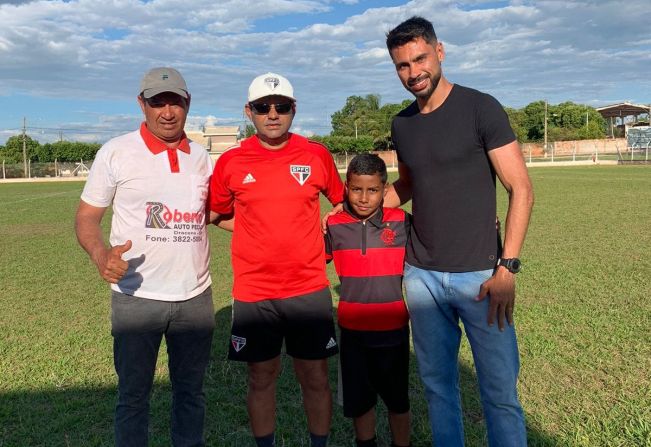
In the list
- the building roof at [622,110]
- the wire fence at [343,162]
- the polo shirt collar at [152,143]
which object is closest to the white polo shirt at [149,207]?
the polo shirt collar at [152,143]

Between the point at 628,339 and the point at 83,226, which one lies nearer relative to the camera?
the point at 83,226

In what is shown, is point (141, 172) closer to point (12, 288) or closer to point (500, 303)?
point (500, 303)

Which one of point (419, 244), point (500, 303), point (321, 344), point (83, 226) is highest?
point (83, 226)

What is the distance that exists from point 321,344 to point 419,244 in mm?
797

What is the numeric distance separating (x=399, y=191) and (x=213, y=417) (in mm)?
1957

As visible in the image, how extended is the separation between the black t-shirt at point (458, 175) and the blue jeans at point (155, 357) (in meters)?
1.28

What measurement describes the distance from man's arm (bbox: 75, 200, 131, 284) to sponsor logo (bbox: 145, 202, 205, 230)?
22cm

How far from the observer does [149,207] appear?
288 cm

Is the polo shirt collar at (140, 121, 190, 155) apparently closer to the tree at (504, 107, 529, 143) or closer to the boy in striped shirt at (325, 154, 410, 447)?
the boy in striped shirt at (325, 154, 410, 447)

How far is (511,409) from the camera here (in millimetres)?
2758

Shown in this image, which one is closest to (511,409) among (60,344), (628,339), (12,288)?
(628,339)

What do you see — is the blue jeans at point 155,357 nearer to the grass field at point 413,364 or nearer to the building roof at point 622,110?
the grass field at point 413,364

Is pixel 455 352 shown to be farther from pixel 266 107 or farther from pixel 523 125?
pixel 523 125

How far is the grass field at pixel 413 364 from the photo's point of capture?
11.8ft
